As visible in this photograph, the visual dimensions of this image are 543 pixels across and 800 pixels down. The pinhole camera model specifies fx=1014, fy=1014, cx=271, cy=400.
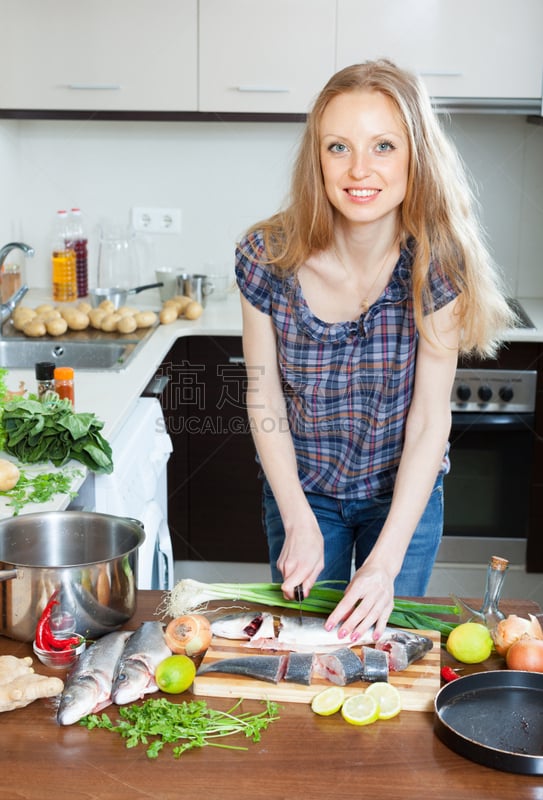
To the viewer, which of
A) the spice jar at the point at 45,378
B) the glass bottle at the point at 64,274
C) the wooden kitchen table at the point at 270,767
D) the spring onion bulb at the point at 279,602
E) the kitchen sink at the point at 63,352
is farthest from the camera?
the glass bottle at the point at 64,274

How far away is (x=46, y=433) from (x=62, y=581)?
0.70 meters

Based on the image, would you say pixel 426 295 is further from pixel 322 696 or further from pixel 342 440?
pixel 322 696

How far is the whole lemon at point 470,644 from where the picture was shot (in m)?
1.28

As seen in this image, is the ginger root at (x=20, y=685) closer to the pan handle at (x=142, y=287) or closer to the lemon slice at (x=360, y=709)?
the lemon slice at (x=360, y=709)

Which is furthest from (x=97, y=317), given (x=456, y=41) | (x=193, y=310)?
(x=456, y=41)

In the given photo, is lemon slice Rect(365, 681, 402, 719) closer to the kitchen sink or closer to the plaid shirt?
the plaid shirt

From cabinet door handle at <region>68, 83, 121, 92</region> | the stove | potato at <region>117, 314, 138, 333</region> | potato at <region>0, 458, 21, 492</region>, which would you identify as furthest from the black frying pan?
cabinet door handle at <region>68, 83, 121, 92</region>

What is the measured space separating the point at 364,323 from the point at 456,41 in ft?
5.71

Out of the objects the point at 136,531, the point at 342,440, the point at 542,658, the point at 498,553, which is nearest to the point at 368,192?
the point at 342,440

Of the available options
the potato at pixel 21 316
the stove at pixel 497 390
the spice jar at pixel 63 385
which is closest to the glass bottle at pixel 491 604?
the spice jar at pixel 63 385

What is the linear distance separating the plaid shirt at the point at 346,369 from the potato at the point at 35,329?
1439 mm

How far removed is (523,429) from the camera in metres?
3.15

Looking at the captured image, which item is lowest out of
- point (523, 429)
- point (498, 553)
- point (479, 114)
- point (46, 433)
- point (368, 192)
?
point (498, 553)

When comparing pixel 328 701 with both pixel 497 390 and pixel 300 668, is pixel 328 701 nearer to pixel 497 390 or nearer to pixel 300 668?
pixel 300 668
